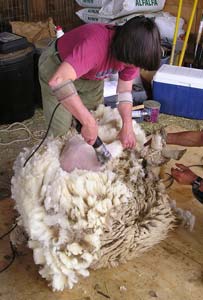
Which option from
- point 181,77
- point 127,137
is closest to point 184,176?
point 127,137

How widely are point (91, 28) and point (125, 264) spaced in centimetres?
91

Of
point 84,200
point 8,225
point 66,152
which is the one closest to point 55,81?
point 66,152

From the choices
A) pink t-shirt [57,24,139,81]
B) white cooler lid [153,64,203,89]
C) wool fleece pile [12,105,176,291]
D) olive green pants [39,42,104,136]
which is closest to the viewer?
wool fleece pile [12,105,176,291]

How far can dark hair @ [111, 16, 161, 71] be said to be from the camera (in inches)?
52.0

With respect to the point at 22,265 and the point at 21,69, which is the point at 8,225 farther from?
the point at 21,69

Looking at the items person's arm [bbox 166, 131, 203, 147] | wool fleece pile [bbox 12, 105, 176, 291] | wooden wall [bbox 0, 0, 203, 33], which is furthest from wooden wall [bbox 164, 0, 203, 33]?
wool fleece pile [bbox 12, 105, 176, 291]

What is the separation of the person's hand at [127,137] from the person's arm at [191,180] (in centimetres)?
28

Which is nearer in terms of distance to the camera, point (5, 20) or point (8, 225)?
point (8, 225)

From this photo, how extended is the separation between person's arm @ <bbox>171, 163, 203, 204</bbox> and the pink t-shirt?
1.50 feet

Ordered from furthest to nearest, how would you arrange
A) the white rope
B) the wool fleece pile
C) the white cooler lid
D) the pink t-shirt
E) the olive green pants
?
the white cooler lid < the white rope < the olive green pants < the pink t-shirt < the wool fleece pile

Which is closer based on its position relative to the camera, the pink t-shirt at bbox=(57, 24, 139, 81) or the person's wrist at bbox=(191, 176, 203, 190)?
the pink t-shirt at bbox=(57, 24, 139, 81)

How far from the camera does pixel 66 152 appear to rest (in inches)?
56.3

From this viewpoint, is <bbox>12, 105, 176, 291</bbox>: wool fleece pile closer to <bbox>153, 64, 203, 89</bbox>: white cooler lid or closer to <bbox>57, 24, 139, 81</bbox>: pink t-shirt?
<bbox>57, 24, 139, 81</bbox>: pink t-shirt

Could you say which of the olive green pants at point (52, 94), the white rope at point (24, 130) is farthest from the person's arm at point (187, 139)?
the white rope at point (24, 130)
